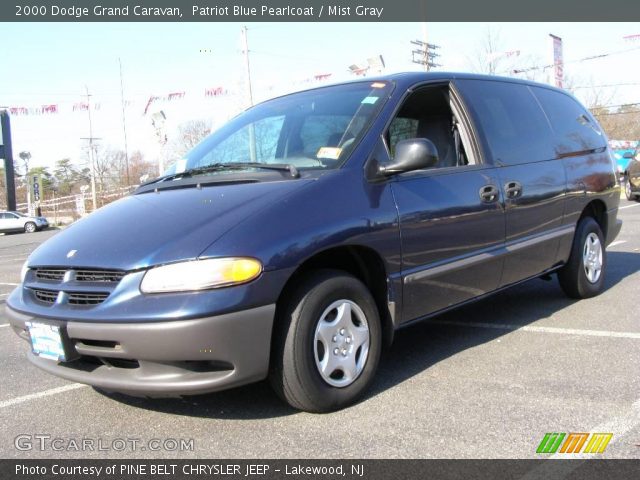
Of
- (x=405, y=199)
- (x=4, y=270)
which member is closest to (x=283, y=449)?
(x=405, y=199)

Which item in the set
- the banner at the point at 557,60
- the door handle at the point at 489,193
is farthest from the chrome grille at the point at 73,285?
the banner at the point at 557,60

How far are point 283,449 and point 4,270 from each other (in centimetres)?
1063

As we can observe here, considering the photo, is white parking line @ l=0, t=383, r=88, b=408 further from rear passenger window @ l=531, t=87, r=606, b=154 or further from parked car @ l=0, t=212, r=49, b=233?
parked car @ l=0, t=212, r=49, b=233

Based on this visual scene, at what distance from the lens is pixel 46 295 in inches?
121

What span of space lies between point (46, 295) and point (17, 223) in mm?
36752

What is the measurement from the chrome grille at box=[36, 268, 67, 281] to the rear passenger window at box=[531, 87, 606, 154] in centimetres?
392

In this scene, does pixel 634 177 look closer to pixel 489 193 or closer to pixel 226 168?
pixel 489 193

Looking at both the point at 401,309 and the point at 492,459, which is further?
the point at 401,309

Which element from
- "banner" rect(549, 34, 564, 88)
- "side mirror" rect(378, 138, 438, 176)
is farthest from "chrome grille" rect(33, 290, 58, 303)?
"banner" rect(549, 34, 564, 88)

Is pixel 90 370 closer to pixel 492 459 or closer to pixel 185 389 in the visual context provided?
pixel 185 389

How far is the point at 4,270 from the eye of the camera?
11578mm

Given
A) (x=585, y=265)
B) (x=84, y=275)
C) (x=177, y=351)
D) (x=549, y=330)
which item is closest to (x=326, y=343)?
(x=177, y=351)

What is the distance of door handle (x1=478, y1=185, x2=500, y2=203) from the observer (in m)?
4.03

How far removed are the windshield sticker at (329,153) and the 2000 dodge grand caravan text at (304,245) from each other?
0.4 inches
